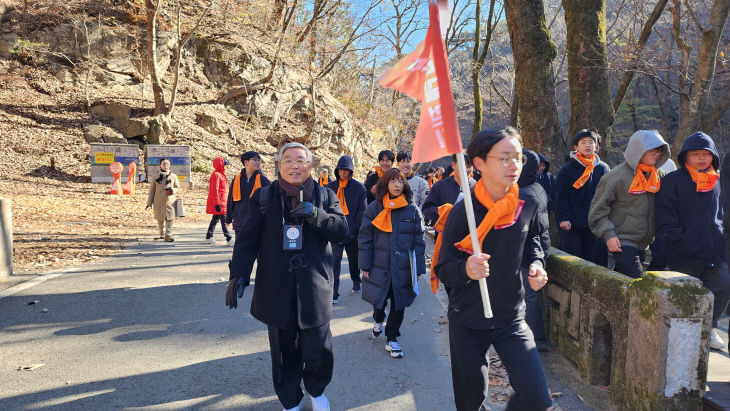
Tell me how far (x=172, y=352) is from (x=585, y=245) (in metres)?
4.78

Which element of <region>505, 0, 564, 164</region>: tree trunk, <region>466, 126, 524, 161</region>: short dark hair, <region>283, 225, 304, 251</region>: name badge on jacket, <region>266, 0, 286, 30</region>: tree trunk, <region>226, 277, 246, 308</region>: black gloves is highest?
<region>266, 0, 286, 30</region>: tree trunk

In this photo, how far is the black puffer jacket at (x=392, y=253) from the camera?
5004 mm

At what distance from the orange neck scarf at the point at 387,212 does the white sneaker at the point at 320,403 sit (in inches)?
80.0

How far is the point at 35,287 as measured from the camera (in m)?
7.00

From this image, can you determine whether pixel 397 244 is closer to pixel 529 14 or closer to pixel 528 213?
pixel 528 213

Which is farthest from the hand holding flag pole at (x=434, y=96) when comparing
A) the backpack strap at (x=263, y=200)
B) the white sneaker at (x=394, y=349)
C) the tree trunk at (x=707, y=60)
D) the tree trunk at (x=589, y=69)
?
the tree trunk at (x=707, y=60)

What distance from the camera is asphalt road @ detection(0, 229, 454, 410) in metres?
3.86

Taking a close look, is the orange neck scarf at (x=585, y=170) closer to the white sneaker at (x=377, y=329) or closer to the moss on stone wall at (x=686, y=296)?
the moss on stone wall at (x=686, y=296)

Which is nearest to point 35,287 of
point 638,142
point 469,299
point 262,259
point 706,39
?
point 262,259

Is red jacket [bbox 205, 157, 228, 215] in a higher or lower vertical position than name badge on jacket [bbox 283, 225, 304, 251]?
higher

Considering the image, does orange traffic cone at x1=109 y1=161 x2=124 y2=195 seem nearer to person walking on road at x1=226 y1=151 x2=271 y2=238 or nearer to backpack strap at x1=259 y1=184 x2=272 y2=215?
person walking on road at x1=226 y1=151 x2=271 y2=238

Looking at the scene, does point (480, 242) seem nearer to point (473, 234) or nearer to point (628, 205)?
point (473, 234)

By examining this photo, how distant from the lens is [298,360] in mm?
3664

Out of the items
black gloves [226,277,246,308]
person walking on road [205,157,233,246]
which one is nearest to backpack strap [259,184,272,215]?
black gloves [226,277,246,308]
